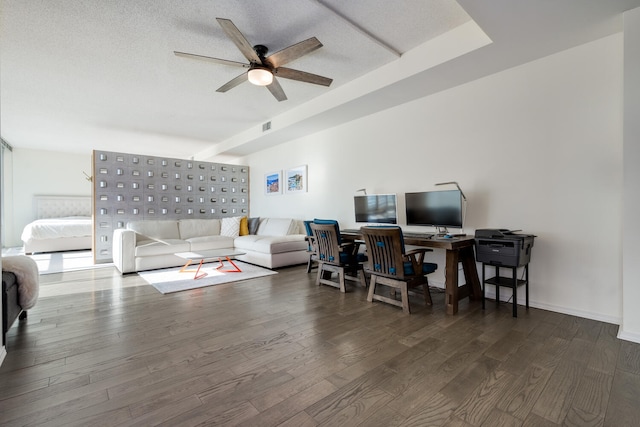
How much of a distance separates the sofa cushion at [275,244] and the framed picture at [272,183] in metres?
1.52

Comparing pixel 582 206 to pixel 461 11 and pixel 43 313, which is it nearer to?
pixel 461 11

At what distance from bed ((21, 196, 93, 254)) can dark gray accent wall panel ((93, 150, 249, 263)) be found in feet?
7.45

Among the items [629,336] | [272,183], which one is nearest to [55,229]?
[272,183]

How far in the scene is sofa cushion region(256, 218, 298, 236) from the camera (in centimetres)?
585

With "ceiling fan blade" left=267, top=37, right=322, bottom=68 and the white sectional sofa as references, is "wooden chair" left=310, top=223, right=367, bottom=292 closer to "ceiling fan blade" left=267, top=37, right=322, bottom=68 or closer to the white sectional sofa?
the white sectional sofa

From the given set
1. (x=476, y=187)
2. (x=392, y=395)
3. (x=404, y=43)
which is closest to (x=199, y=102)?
(x=404, y=43)

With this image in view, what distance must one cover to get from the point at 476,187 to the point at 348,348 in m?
2.48

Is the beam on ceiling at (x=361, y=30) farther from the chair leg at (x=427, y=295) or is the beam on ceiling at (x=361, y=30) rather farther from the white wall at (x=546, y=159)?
the chair leg at (x=427, y=295)

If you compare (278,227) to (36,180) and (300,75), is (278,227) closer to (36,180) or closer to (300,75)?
(300,75)

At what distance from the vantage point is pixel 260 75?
311 cm

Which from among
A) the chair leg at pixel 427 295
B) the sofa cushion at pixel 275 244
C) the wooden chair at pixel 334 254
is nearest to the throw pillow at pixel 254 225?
the sofa cushion at pixel 275 244

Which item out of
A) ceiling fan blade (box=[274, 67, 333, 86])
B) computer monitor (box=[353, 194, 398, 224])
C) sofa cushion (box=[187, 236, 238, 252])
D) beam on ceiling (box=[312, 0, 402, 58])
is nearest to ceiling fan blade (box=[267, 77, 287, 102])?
ceiling fan blade (box=[274, 67, 333, 86])

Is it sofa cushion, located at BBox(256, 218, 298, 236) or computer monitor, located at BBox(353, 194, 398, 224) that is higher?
computer monitor, located at BBox(353, 194, 398, 224)

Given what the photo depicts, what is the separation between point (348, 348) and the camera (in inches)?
85.4
